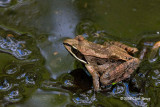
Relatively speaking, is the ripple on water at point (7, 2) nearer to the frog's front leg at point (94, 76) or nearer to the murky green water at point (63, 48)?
the murky green water at point (63, 48)

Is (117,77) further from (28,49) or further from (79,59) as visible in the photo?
(28,49)

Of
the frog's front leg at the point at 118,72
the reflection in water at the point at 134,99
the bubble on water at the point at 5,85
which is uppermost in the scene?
the frog's front leg at the point at 118,72

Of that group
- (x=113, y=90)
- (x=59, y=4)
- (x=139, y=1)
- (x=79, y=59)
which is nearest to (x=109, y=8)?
(x=139, y=1)

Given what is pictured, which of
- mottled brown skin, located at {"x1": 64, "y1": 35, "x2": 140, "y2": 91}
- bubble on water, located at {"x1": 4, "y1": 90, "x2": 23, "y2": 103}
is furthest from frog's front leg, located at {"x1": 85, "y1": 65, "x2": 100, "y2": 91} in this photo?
bubble on water, located at {"x1": 4, "y1": 90, "x2": 23, "y2": 103}

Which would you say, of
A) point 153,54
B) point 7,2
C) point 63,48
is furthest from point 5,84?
point 153,54

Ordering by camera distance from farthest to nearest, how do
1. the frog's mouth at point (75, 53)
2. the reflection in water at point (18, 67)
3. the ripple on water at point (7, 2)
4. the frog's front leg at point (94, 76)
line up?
the ripple on water at point (7, 2) → the frog's mouth at point (75, 53) → the frog's front leg at point (94, 76) → the reflection in water at point (18, 67)

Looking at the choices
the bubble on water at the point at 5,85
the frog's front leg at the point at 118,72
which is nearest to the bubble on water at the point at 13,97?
the bubble on water at the point at 5,85

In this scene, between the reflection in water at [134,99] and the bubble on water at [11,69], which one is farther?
the bubble on water at [11,69]
